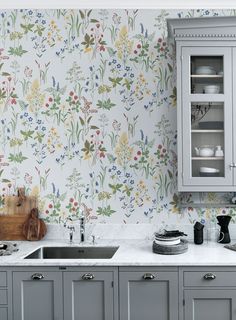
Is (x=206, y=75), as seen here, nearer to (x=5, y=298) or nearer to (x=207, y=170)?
(x=207, y=170)

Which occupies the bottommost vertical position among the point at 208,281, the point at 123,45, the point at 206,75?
the point at 208,281

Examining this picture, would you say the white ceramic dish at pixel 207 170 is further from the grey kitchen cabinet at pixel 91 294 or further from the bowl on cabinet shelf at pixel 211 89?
the grey kitchen cabinet at pixel 91 294

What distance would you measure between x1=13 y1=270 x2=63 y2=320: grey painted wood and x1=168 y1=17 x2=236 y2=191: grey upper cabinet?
111cm

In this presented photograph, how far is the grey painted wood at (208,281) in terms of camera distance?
8.39 feet

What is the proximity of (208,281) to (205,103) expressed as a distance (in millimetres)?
1239

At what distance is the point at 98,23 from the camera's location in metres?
3.28

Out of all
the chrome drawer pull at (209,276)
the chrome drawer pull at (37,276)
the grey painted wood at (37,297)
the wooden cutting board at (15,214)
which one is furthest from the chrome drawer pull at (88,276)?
the wooden cutting board at (15,214)

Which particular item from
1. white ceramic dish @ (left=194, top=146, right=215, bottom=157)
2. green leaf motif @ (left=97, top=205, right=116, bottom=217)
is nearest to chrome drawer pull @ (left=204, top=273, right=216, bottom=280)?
white ceramic dish @ (left=194, top=146, right=215, bottom=157)

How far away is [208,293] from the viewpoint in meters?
2.57

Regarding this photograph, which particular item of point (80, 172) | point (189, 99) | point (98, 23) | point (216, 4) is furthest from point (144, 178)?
point (216, 4)

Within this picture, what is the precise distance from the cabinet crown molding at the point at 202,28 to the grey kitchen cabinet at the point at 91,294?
67.7 inches

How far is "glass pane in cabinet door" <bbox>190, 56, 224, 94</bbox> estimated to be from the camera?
2957 mm

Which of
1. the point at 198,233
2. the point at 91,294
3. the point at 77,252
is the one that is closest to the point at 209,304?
the point at 198,233

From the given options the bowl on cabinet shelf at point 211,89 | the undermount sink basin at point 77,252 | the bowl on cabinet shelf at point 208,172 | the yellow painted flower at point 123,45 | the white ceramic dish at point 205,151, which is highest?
the yellow painted flower at point 123,45
